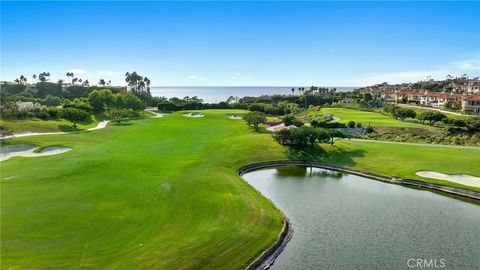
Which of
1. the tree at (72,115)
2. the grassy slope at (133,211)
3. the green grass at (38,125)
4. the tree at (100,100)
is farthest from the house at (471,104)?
the tree at (100,100)

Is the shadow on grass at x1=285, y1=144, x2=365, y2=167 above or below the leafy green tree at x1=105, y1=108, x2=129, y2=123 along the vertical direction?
below

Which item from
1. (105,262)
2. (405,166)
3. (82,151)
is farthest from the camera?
(82,151)

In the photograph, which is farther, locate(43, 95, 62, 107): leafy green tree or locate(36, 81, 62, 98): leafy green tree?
locate(36, 81, 62, 98): leafy green tree

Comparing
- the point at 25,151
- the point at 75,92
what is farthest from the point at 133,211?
the point at 75,92

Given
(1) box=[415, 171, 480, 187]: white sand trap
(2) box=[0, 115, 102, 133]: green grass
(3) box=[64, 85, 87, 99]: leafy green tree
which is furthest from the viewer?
(3) box=[64, 85, 87, 99]: leafy green tree

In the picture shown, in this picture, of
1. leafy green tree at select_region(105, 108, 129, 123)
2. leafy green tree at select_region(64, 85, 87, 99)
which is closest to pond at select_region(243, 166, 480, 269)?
leafy green tree at select_region(105, 108, 129, 123)

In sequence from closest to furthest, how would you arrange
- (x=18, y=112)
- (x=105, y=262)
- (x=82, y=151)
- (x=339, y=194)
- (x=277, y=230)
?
(x=105, y=262) → (x=277, y=230) → (x=339, y=194) → (x=82, y=151) → (x=18, y=112)

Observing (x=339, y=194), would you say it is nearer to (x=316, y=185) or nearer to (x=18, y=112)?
(x=316, y=185)

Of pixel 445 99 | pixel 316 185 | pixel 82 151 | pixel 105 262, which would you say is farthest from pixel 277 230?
pixel 445 99

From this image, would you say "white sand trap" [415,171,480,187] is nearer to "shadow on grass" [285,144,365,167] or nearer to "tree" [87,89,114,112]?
"shadow on grass" [285,144,365,167]
